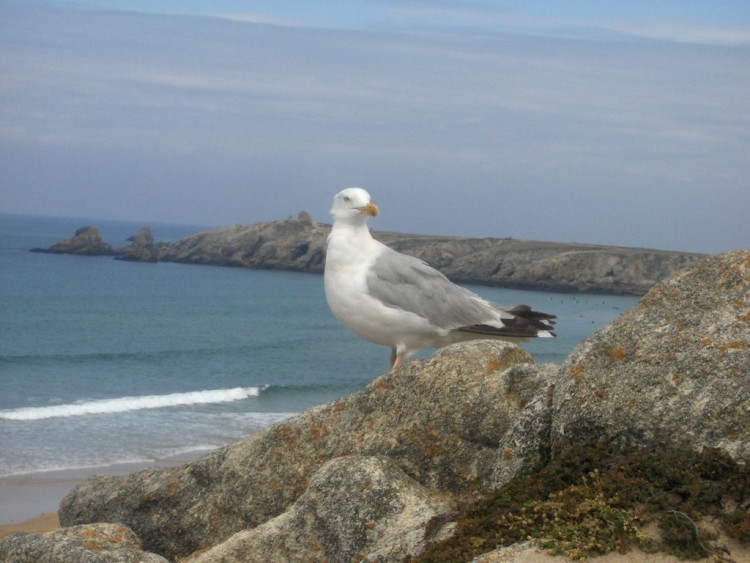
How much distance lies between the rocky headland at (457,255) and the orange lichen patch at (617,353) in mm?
86122

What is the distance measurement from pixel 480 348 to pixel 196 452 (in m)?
15.7

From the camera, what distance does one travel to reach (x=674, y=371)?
4.75 meters

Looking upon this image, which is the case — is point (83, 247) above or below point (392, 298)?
below

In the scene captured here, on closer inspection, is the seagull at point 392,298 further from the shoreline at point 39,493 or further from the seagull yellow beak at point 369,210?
the shoreline at point 39,493

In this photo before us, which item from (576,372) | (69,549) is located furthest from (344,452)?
(576,372)

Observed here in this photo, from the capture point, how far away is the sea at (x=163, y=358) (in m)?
23.9

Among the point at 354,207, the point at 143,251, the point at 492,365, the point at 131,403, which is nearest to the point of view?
the point at 492,365

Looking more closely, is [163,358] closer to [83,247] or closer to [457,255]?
[457,255]

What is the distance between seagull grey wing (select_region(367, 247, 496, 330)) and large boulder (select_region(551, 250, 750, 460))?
12.8ft

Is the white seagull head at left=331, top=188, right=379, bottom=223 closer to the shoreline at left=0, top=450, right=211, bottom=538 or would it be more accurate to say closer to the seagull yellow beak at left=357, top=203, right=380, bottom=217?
the seagull yellow beak at left=357, top=203, right=380, bottom=217

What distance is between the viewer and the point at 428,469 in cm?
627

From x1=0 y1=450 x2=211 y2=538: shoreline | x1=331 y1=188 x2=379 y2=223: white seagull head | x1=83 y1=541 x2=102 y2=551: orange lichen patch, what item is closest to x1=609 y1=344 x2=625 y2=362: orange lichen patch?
x1=83 y1=541 x2=102 y2=551: orange lichen patch

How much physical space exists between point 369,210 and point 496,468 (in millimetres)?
4011

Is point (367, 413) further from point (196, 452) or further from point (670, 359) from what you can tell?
point (196, 452)
